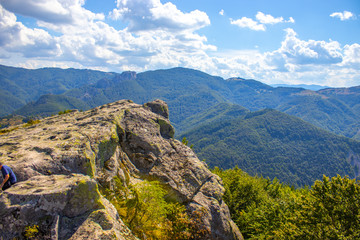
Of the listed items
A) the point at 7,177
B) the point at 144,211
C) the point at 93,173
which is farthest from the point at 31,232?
the point at 144,211

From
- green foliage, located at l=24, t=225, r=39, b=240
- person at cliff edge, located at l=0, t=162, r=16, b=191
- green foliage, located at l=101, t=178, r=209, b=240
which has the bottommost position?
green foliage, located at l=101, t=178, r=209, b=240

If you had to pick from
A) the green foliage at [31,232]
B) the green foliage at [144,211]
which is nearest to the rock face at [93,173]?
the green foliage at [31,232]

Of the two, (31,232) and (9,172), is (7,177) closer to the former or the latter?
(9,172)

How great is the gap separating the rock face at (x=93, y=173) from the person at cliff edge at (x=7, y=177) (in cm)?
53

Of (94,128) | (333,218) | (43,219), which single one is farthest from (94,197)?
(333,218)

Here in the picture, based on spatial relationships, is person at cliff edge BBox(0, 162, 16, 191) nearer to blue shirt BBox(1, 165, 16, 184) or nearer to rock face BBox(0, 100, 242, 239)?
blue shirt BBox(1, 165, 16, 184)

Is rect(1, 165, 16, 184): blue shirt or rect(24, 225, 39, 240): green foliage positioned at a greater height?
rect(1, 165, 16, 184): blue shirt

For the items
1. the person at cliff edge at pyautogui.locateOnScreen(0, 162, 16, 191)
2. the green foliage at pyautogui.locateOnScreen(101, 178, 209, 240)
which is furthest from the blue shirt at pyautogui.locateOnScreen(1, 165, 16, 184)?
the green foliage at pyautogui.locateOnScreen(101, 178, 209, 240)

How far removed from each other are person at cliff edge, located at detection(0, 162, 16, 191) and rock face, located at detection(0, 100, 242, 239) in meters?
0.53

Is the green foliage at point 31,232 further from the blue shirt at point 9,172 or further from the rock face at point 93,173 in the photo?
the blue shirt at point 9,172

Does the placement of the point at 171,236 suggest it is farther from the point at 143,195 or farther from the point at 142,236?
the point at 143,195

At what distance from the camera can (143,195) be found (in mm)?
16703

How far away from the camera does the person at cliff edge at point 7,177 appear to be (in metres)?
11.7

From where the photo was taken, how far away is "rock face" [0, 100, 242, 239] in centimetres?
1080
